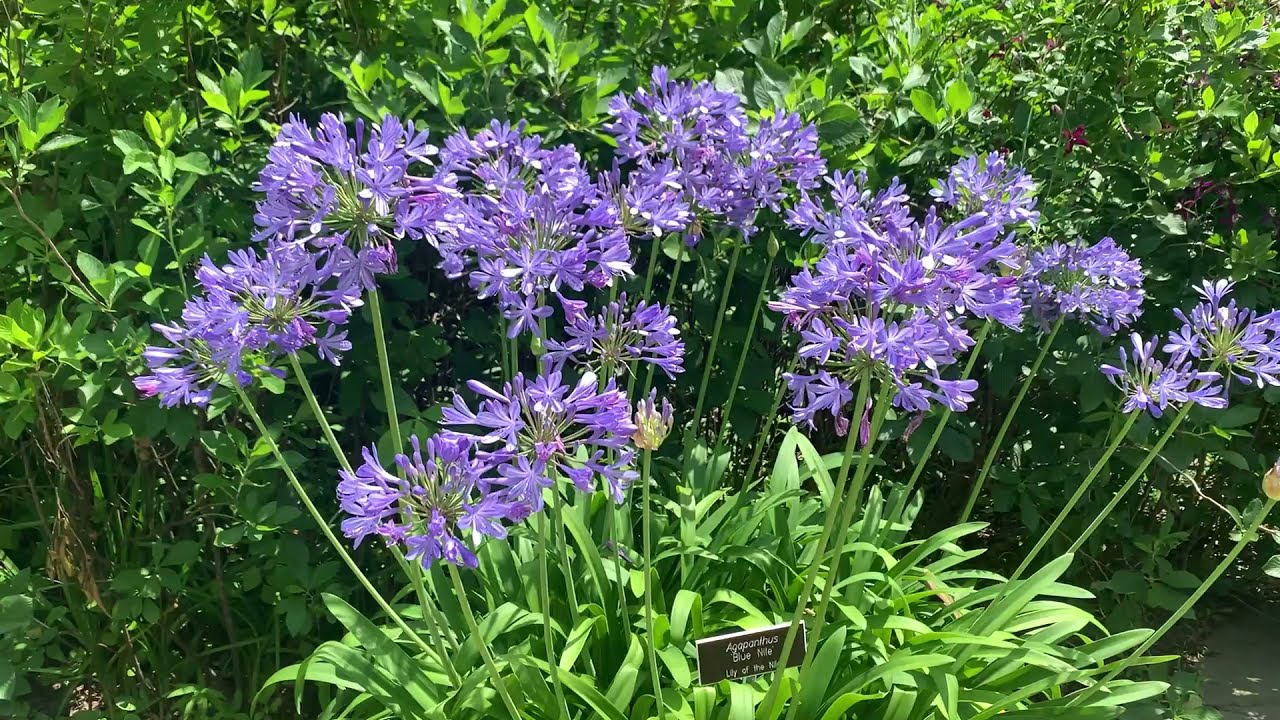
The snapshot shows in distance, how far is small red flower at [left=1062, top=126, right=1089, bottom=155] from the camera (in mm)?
2959

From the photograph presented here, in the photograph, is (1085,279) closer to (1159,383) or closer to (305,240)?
(1159,383)

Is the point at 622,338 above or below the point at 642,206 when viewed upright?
below

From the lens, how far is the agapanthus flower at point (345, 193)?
1611 millimetres

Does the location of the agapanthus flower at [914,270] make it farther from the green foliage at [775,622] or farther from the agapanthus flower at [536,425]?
the green foliage at [775,622]

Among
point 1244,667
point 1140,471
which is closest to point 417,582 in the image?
point 1140,471

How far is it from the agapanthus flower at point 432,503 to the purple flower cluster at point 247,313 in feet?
0.92

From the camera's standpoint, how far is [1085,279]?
93.9 inches

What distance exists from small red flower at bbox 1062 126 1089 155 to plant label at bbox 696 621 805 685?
1827mm

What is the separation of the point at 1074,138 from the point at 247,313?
7.91ft

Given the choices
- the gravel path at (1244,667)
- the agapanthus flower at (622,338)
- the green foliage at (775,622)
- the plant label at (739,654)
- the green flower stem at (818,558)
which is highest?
the agapanthus flower at (622,338)

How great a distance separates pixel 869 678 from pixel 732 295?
1.40 m

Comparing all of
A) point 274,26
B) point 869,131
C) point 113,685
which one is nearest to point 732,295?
point 869,131

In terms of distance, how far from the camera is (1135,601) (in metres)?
3.22

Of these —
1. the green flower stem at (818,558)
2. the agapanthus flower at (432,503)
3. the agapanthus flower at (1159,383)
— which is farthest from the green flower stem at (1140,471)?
the agapanthus flower at (432,503)
